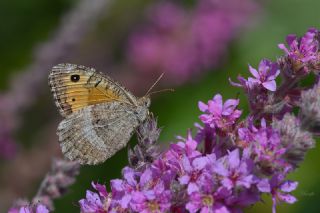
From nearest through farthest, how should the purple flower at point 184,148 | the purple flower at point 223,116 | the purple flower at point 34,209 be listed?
1. the purple flower at point 34,209
2. the purple flower at point 184,148
3. the purple flower at point 223,116

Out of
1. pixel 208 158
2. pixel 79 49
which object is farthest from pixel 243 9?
pixel 208 158

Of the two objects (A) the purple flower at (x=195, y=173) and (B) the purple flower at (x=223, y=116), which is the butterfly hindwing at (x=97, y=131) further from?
(A) the purple flower at (x=195, y=173)

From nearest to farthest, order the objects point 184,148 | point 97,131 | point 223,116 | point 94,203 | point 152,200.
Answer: point 152,200 → point 94,203 → point 184,148 → point 223,116 → point 97,131

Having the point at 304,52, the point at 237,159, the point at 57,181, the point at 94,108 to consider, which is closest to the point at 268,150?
the point at 237,159

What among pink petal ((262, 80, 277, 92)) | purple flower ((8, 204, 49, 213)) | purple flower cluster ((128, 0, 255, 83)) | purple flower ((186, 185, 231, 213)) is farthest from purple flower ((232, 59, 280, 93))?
purple flower cluster ((128, 0, 255, 83))

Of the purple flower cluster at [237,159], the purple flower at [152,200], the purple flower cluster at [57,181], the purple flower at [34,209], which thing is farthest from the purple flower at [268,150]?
the purple flower cluster at [57,181]

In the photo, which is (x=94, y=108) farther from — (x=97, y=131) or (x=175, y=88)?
(x=175, y=88)

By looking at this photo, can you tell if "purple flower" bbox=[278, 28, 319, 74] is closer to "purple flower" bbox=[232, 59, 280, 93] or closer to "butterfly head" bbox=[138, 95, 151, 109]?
"purple flower" bbox=[232, 59, 280, 93]
